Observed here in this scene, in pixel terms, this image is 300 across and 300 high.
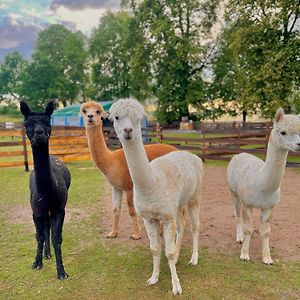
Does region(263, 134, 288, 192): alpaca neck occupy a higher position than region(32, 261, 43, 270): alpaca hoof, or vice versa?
region(263, 134, 288, 192): alpaca neck

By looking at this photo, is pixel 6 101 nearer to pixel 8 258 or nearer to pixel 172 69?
pixel 172 69

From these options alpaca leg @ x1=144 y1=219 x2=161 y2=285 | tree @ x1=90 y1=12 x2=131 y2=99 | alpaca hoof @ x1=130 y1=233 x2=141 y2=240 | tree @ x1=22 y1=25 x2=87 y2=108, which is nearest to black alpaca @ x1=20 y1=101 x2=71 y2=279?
alpaca leg @ x1=144 y1=219 x2=161 y2=285

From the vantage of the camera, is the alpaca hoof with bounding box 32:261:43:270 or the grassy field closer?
the grassy field

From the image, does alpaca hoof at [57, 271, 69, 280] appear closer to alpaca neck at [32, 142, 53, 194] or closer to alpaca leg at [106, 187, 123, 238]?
alpaca neck at [32, 142, 53, 194]

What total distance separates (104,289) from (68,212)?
2.96 m

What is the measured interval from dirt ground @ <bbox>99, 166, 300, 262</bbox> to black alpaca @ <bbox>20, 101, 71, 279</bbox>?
119 centimetres

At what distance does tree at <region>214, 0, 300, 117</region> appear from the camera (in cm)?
1327

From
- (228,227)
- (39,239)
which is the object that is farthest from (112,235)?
(228,227)

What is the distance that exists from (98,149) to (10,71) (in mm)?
54682

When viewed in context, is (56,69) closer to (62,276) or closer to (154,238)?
(62,276)

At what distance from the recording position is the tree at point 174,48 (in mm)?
21797

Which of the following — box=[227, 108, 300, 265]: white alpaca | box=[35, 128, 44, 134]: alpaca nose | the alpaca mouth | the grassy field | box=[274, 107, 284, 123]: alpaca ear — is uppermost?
box=[274, 107, 284, 123]: alpaca ear

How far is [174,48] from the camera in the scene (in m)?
21.8

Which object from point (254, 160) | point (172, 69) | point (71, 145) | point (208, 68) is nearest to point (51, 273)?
point (254, 160)
